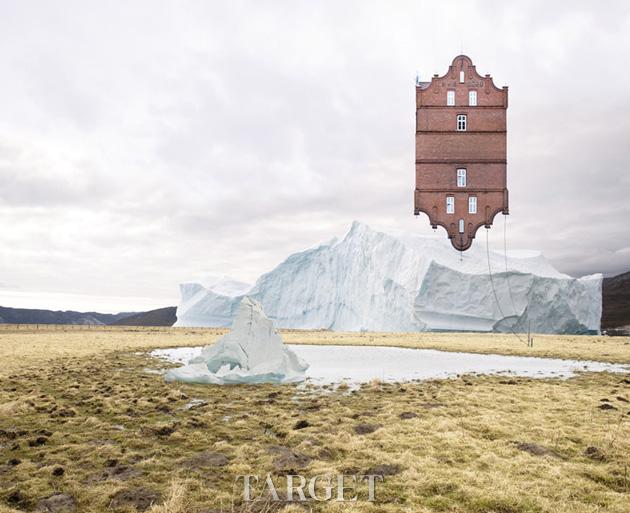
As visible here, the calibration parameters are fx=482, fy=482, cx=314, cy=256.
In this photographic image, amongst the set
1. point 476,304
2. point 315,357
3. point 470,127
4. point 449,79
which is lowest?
point 315,357

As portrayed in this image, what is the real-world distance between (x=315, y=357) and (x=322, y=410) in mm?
13639

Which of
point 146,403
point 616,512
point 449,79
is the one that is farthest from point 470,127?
point 616,512

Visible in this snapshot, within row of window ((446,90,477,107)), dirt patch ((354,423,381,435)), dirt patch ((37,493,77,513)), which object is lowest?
dirt patch ((37,493,77,513))

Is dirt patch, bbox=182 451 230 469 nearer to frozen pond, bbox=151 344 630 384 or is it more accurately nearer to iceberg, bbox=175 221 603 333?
frozen pond, bbox=151 344 630 384

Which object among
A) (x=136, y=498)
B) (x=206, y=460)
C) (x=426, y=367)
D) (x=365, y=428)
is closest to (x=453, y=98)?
(x=426, y=367)

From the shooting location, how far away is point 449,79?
2891 centimetres

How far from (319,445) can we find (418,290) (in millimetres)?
49063

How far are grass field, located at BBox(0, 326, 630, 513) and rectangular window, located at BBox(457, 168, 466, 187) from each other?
1612 centimetres

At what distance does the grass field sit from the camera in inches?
204


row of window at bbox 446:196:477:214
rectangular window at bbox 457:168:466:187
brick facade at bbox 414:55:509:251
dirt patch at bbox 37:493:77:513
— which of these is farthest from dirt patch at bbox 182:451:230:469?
rectangular window at bbox 457:168:466:187

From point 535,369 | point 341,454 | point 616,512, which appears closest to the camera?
point 616,512

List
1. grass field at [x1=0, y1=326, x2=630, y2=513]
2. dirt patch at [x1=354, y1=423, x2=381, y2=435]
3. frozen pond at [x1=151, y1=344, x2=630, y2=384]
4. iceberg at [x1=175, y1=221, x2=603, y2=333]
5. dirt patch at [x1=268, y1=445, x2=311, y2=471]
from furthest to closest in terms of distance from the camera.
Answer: iceberg at [x1=175, y1=221, x2=603, y2=333] → frozen pond at [x1=151, y1=344, x2=630, y2=384] → dirt patch at [x1=354, y1=423, x2=381, y2=435] → dirt patch at [x1=268, y1=445, x2=311, y2=471] → grass field at [x1=0, y1=326, x2=630, y2=513]

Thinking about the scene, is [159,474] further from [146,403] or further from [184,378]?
[184,378]

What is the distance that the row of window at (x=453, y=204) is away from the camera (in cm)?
2658
